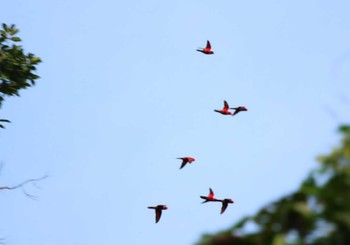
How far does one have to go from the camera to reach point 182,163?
2470cm

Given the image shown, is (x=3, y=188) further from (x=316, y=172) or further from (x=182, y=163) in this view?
(x=316, y=172)

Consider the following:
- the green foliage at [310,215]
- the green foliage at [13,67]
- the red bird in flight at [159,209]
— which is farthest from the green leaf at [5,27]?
the green foliage at [310,215]

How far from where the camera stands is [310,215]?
6.67 m

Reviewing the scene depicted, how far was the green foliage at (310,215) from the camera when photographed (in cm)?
656

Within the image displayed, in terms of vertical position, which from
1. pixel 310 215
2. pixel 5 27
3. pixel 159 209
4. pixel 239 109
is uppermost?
pixel 5 27

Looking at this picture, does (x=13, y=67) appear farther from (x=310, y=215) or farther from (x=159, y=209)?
(x=310, y=215)

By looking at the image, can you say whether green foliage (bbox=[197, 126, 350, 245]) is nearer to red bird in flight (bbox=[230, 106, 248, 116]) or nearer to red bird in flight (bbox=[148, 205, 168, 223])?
red bird in flight (bbox=[230, 106, 248, 116])

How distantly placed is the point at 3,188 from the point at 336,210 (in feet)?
54.2

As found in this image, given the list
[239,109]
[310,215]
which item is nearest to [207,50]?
[239,109]

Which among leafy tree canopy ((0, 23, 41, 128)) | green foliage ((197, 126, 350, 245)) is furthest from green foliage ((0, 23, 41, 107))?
green foliage ((197, 126, 350, 245))

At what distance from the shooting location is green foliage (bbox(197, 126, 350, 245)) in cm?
656

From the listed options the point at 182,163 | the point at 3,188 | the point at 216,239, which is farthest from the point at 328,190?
the point at 182,163

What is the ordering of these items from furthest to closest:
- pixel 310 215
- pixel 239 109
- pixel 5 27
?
pixel 5 27 → pixel 239 109 → pixel 310 215

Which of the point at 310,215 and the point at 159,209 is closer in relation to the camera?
the point at 310,215
